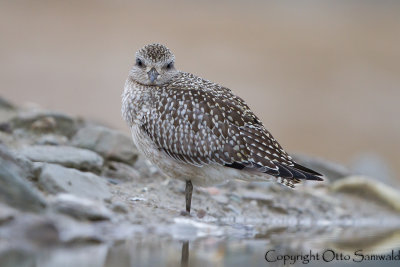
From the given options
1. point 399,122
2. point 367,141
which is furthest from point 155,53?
point 399,122

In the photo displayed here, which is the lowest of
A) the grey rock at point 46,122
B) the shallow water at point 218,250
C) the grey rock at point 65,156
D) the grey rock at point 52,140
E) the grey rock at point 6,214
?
the shallow water at point 218,250

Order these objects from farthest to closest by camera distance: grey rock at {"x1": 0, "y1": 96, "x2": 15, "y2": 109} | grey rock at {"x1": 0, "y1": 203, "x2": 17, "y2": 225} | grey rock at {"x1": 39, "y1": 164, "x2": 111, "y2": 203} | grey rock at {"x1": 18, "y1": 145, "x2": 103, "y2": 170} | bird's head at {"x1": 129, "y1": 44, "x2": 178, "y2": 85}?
1. grey rock at {"x1": 0, "y1": 96, "x2": 15, "y2": 109}
2. bird's head at {"x1": 129, "y1": 44, "x2": 178, "y2": 85}
3. grey rock at {"x1": 18, "y1": 145, "x2": 103, "y2": 170}
4. grey rock at {"x1": 39, "y1": 164, "x2": 111, "y2": 203}
5. grey rock at {"x1": 0, "y1": 203, "x2": 17, "y2": 225}

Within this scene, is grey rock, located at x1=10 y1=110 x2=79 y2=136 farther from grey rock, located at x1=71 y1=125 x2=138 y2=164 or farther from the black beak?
the black beak

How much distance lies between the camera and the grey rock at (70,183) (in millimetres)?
8164

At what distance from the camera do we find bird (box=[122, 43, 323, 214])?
892cm

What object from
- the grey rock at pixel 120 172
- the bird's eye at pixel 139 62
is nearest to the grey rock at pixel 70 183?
the grey rock at pixel 120 172

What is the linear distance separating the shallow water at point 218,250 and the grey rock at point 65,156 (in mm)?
1844

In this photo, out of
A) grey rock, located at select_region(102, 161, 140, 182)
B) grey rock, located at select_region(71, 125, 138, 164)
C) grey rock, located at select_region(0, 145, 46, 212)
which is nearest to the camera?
grey rock, located at select_region(0, 145, 46, 212)

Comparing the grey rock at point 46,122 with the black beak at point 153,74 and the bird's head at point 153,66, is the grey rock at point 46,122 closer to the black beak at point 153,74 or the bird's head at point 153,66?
the bird's head at point 153,66

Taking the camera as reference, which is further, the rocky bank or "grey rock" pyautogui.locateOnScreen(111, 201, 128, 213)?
"grey rock" pyautogui.locateOnScreen(111, 201, 128, 213)

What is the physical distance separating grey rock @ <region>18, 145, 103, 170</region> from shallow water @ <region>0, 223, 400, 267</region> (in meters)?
1.84

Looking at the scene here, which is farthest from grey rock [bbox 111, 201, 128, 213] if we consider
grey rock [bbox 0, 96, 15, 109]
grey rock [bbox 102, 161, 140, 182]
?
grey rock [bbox 0, 96, 15, 109]

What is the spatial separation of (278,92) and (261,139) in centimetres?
1453

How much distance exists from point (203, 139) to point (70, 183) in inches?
65.9
